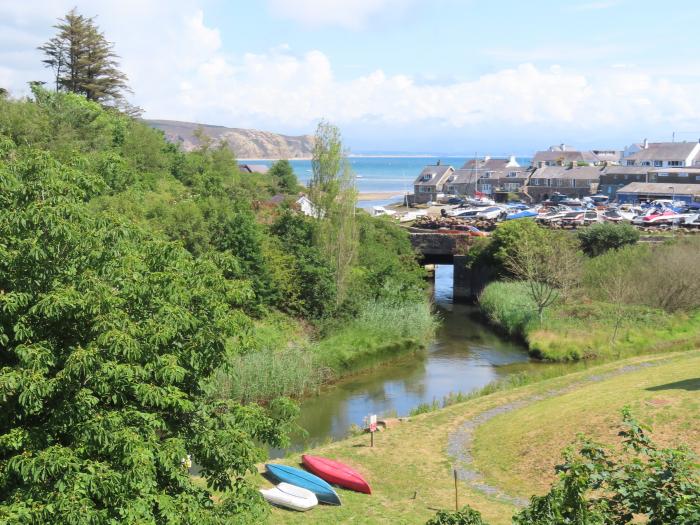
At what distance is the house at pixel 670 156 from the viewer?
339ft

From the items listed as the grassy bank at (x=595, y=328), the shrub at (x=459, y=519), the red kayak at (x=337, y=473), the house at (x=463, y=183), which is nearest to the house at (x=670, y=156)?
the house at (x=463, y=183)

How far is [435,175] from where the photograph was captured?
112812 mm

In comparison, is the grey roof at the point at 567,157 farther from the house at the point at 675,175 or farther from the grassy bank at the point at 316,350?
the grassy bank at the point at 316,350

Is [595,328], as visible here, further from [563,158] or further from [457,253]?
[563,158]

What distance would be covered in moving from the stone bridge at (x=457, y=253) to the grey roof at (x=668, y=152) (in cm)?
5936

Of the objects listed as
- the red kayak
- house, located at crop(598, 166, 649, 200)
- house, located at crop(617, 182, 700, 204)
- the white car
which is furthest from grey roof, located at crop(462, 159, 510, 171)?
the red kayak

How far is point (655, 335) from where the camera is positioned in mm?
37500

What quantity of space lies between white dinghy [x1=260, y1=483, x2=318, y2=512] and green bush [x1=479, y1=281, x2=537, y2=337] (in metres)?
25.1

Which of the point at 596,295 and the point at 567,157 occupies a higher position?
the point at 567,157

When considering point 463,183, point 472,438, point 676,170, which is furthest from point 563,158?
point 472,438

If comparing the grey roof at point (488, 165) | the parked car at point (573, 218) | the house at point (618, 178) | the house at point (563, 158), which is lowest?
the parked car at point (573, 218)

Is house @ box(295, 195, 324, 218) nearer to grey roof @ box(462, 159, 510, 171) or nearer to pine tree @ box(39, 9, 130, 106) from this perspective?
pine tree @ box(39, 9, 130, 106)

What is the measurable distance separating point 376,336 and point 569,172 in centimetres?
7094

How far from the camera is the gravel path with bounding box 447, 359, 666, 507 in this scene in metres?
19.0
